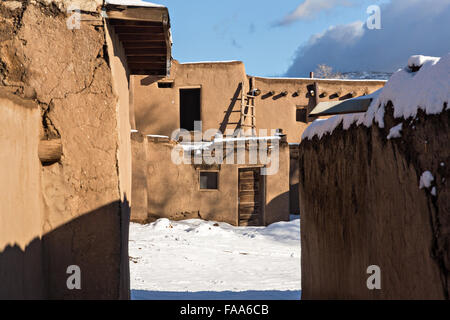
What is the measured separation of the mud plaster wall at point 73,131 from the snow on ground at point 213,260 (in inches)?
88.5

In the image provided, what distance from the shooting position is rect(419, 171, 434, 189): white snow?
1905mm

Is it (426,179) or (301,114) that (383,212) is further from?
(301,114)

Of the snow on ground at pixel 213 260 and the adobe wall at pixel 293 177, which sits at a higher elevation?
the adobe wall at pixel 293 177

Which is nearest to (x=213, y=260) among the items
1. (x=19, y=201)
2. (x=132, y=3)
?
(x=132, y=3)

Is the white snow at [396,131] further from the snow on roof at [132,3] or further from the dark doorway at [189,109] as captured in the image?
the dark doorway at [189,109]

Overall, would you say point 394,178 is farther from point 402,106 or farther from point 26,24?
point 26,24

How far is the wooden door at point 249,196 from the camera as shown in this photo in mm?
12094

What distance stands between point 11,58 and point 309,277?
338 centimetres

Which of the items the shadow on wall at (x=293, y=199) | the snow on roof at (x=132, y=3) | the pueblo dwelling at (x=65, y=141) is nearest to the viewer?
the pueblo dwelling at (x=65, y=141)

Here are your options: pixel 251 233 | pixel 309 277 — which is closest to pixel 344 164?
pixel 309 277

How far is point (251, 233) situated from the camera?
1077cm

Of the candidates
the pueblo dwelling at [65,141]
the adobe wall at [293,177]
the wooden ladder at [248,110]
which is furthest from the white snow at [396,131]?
the wooden ladder at [248,110]

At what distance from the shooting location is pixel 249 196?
12141 mm

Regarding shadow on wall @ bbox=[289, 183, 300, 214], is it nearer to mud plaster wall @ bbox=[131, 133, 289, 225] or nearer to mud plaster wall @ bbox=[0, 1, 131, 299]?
mud plaster wall @ bbox=[131, 133, 289, 225]
